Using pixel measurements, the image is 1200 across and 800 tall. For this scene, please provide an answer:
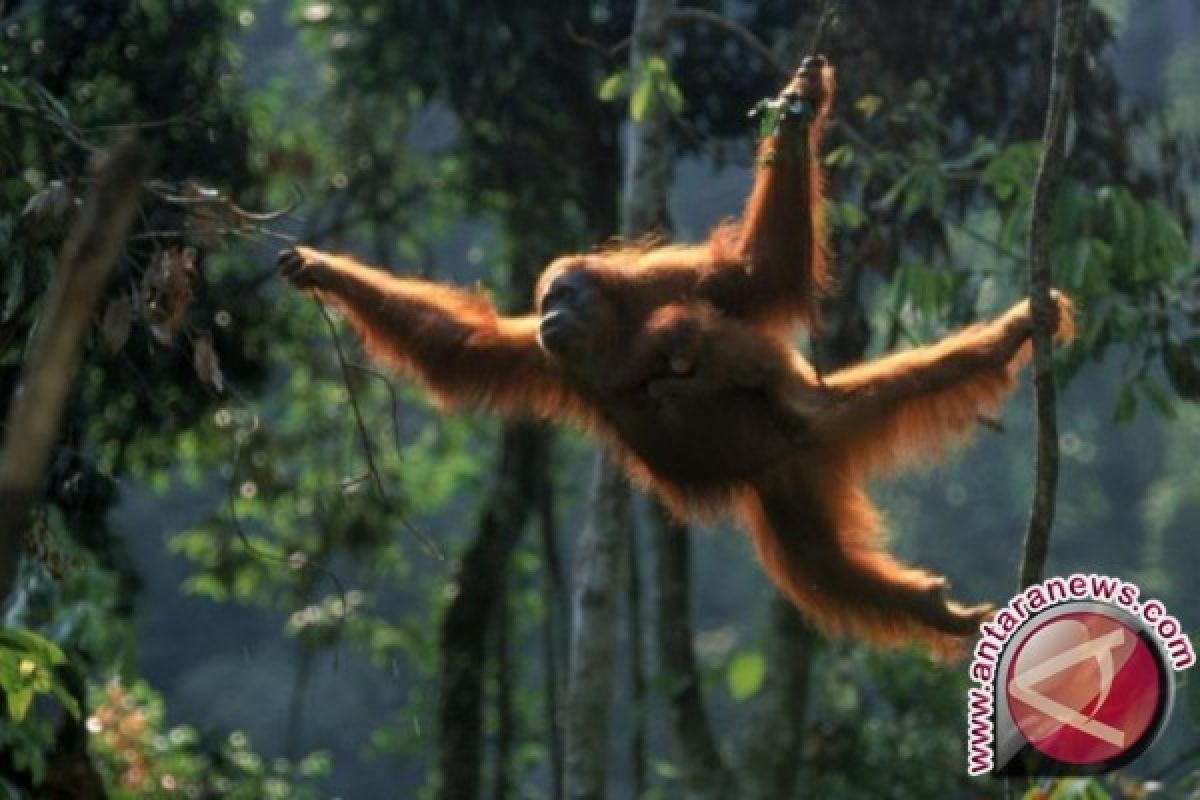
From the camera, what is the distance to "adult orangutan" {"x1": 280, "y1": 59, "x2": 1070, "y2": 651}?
495cm

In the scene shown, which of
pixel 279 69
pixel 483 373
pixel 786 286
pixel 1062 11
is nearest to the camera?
pixel 1062 11

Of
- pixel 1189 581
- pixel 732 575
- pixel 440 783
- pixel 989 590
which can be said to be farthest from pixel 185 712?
pixel 440 783

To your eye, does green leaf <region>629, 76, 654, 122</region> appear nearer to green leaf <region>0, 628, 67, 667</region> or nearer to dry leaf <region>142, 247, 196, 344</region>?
dry leaf <region>142, 247, 196, 344</region>

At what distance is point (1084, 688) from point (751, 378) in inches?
70.4

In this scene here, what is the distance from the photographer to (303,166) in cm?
1000

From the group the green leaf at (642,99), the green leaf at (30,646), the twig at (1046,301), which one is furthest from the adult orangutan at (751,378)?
the green leaf at (30,646)

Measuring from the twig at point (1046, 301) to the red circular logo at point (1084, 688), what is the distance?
380 millimetres

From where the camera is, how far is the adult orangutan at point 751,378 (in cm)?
495

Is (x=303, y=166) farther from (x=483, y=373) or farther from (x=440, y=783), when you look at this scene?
Answer: (x=483, y=373)

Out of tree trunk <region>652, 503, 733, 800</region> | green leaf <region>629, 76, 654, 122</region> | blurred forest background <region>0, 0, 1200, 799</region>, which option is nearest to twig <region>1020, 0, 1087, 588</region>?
blurred forest background <region>0, 0, 1200, 799</region>

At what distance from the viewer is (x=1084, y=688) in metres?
3.32

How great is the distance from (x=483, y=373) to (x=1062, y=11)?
213 centimetres

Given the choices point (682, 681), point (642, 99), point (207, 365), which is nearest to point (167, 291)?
point (207, 365)

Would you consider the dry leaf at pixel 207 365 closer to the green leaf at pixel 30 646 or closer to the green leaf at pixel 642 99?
the green leaf at pixel 30 646
